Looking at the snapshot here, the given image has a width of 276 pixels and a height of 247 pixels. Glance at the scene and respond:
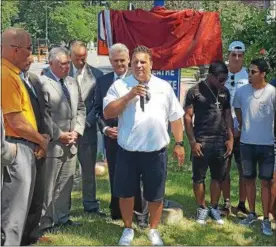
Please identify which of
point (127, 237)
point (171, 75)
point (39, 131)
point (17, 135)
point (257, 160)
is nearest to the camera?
point (17, 135)

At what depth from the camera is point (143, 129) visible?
4.17m

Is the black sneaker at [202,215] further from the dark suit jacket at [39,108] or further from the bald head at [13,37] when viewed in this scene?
the bald head at [13,37]

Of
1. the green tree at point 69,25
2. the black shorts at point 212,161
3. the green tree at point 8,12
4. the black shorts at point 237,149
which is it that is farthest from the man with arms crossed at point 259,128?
the green tree at point 69,25

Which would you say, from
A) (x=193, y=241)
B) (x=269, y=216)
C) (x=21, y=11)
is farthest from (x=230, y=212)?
(x=21, y=11)

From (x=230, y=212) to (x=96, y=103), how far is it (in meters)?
1.96

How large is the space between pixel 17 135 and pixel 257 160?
2.42 metres

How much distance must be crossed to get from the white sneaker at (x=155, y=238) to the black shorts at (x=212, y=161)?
0.91 metres

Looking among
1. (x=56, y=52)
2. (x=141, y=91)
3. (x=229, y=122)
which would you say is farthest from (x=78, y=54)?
(x=229, y=122)

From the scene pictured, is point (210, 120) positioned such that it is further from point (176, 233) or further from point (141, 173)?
point (176, 233)

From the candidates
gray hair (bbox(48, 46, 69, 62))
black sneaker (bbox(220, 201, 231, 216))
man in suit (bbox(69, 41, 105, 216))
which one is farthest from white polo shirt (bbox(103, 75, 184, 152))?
black sneaker (bbox(220, 201, 231, 216))

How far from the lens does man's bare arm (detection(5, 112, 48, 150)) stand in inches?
147

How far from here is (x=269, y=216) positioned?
203 inches

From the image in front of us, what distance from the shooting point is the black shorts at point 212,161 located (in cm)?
502

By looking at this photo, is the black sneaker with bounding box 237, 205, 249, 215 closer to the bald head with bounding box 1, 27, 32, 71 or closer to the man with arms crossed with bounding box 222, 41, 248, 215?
the man with arms crossed with bounding box 222, 41, 248, 215
